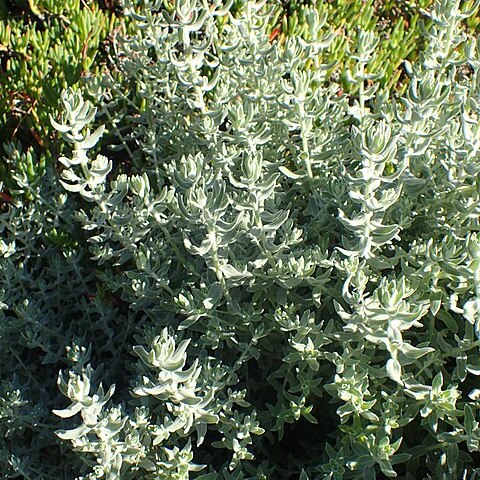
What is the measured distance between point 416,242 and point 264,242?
46cm

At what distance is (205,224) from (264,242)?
195 mm

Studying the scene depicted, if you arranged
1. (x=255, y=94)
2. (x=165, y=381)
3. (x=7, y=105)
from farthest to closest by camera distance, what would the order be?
(x=7, y=105) → (x=255, y=94) → (x=165, y=381)

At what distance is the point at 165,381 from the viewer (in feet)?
5.72

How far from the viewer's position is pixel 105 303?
257 cm

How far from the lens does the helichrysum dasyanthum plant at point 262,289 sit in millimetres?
1866

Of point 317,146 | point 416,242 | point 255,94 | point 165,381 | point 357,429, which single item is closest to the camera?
point 165,381

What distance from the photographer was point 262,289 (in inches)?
84.6

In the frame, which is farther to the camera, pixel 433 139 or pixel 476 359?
pixel 433 139

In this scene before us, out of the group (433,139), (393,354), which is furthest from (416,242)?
(393,354)

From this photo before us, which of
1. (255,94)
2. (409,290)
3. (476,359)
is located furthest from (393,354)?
(255,94)

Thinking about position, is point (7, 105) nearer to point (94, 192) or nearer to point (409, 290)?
point (94, 192)

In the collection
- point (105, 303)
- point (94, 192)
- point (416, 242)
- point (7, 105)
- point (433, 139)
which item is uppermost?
point (433, 139)

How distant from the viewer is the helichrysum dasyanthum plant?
1866mm

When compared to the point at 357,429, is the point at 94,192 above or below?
above
